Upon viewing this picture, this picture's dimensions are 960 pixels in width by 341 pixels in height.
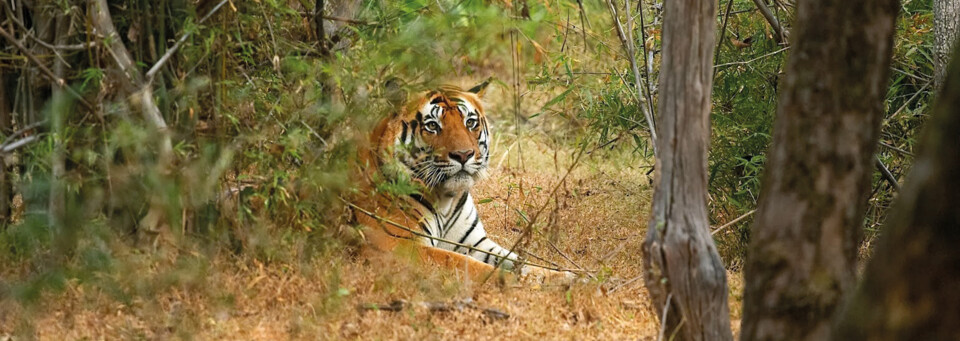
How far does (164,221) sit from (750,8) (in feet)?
11.2

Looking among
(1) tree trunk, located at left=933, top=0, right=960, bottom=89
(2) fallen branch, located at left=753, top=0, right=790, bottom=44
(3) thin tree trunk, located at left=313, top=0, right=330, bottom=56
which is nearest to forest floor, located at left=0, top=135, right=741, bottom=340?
(3) thin tree trunk, located at left=313, top=0, right=330, bottom=56

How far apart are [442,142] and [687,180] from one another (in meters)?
2.25

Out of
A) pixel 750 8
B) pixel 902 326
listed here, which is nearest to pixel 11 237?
pixel 902 326

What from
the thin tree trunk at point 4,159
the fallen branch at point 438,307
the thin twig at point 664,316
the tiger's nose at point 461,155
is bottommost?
the fallen branch at point 438,307

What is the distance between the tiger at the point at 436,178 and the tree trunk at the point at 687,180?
156cm

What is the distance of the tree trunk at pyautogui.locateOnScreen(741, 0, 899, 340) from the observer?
2.63 meters

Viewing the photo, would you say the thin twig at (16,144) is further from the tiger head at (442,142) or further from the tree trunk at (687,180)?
the tree trunk at (687,180)

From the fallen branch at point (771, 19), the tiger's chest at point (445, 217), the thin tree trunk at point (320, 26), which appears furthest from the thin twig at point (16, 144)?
the fallen branch at point (771, 19)

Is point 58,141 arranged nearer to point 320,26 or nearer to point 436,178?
point 320,26

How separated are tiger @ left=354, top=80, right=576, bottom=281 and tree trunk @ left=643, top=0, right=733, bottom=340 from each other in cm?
156

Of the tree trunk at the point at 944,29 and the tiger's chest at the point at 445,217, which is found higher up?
the tree trunk at the point at 944,29

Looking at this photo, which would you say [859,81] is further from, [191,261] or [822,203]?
[191,261]

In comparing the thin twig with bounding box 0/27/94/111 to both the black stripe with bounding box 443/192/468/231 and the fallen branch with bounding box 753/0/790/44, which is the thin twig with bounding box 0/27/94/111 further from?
the fallen branch with bounding box 753/0/790/44

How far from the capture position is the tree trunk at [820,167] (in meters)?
2.63
